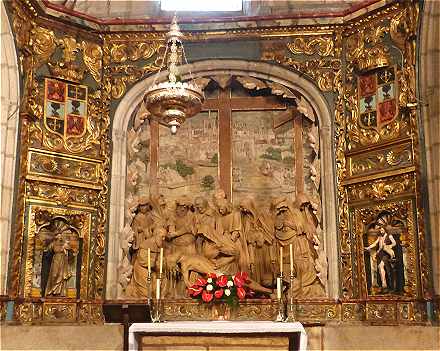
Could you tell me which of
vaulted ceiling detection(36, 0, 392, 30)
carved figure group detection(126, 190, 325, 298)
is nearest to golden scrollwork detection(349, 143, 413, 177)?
carved figure group detection(126, 190, 325, 298)

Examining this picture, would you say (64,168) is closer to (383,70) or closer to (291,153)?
(291,153)

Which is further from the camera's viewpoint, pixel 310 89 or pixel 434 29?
pixel 310 89

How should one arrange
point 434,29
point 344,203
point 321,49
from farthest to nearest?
point 321,49 < point 344,203 < point 434,29

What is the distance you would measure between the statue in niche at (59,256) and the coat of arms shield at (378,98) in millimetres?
4836

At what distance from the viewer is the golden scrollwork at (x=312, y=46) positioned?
11.3 metres

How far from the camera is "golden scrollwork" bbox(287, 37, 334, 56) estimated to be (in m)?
11.3

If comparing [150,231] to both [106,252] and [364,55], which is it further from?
[364,55]

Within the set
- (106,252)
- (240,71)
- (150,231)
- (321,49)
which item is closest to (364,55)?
(321,49)

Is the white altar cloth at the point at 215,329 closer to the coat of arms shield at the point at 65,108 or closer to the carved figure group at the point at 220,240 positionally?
the carved figure group at the point at 220,240

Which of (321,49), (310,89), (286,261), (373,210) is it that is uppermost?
(321,49)

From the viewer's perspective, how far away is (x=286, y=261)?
10602 mm

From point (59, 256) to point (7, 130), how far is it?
201 cm

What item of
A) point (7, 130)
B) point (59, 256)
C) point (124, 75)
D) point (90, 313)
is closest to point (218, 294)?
point (90, 313)

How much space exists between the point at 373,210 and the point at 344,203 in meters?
0.52
